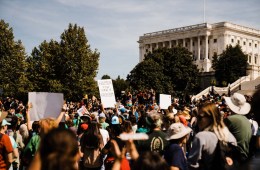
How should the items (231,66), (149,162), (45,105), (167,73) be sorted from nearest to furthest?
(149,162) < (45,105) < (231,66) < (167,73)

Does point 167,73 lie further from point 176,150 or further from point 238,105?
point 176,150

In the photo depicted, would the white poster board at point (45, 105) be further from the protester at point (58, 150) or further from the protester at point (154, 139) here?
the protester at point (58, 150)

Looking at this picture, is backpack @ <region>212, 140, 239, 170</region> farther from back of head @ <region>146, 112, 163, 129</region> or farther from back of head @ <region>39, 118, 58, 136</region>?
back of head @ <region>39, 118, 58, 136</region>

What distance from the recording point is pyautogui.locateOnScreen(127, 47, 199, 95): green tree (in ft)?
210

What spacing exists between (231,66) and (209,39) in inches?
1575

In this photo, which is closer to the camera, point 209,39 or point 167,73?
point 167,73

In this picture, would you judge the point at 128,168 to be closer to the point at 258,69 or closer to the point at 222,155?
the point at 222,155

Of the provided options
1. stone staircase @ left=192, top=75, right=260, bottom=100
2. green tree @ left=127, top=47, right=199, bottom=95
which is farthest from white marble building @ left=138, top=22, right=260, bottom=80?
stone staircase @ left=192, top=75, right=260, bottom=100

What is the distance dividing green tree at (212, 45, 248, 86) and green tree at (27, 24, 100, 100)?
2812cm

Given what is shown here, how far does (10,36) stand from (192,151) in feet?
159

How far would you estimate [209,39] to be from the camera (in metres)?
107

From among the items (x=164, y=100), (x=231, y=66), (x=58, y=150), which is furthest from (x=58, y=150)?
(x=231, y=66)

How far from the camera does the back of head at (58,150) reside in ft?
10.8

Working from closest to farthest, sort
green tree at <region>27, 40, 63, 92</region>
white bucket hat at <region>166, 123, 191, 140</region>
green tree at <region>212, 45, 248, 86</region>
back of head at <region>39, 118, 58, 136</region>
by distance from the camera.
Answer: white bucket hat at <region>166, 123, 191, 140</region> → back of head at <region>39, 118, 58, 136</region> → green tree at <region>27, 40, 63, 92</region> → green tree at <region>212, 45, 248, 86</region>
